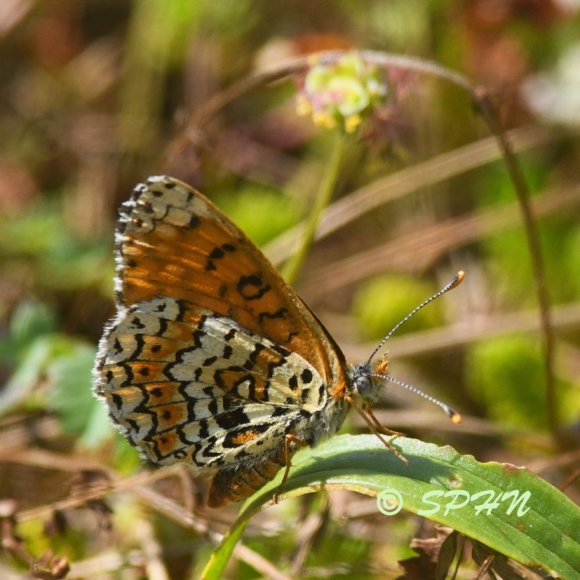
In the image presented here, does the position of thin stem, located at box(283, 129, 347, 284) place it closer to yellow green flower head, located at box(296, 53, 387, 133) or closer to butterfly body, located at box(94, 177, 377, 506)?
yellow green flower head, located at box(296, 53, 387, 133)

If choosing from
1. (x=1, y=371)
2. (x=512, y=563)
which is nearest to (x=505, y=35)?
(x=1, y=371)

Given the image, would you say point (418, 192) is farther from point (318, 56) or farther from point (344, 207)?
point (318, 56)

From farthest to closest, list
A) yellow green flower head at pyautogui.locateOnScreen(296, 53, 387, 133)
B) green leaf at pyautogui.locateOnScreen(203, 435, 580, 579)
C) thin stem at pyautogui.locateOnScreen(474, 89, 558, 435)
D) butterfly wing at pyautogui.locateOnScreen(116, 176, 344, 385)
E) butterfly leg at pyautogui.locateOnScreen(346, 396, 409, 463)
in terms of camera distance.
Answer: yellow green flower head at pyautogui.locateOnScreen(296, 53, 387, 133)
thin stem at pyautogui.locateOnScreen(474, 89, 558, 435)
butterfly wing at pyautogui.locateOnScreen(116, 176, 344, 385)
butterfly leg at pyautogui.locateOnScreen(346, 396, 409, 463)
green leaf at pyautogui.locateOnScreen(203, 435, 580, 579)

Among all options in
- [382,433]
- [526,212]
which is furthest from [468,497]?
[526,212]

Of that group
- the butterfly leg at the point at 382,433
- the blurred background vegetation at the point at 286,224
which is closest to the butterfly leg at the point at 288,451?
the butterfly leg at the point at 382,433

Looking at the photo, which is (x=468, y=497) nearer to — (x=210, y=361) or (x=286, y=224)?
(x=210, y=361)

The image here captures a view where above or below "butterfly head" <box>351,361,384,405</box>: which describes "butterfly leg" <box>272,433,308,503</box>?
below

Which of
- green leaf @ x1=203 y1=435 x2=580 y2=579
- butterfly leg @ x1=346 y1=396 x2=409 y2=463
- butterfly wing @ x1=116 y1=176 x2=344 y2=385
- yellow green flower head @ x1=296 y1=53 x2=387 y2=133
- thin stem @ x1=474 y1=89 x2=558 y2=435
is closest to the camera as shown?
green leaf @ x1=203 y1=435 x2=580 y2=579

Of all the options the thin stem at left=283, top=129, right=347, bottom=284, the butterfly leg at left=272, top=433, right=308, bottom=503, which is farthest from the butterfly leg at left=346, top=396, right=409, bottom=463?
the thin stem at left=283, top=129, right=347, bottom=284

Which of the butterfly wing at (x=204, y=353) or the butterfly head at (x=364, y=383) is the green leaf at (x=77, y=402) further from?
the butterfly head at (x=364, y=383)
